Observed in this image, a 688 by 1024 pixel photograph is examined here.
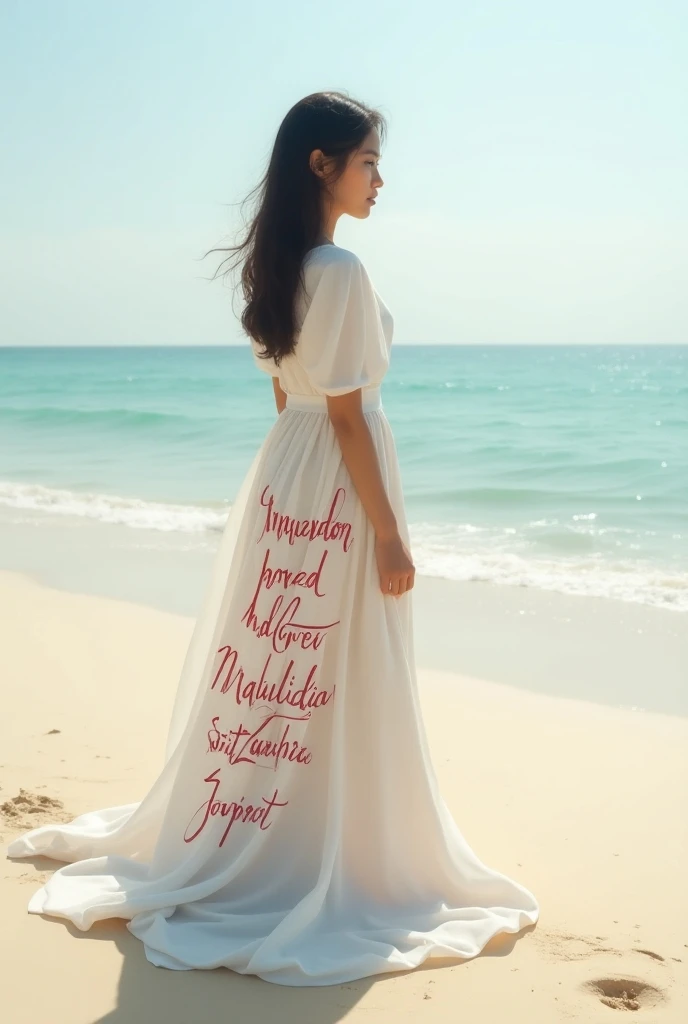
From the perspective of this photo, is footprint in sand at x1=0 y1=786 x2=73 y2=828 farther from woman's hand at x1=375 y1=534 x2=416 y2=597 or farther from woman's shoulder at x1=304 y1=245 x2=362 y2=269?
woman's shoulder at x1=304 y1=245 x2=362 y2=269

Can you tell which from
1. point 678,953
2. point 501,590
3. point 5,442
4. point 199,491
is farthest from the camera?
point 5,442

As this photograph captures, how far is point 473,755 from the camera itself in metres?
3.74

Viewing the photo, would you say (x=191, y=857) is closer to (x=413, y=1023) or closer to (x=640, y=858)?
(x=413, y=1023)

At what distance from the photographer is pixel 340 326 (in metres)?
2.32

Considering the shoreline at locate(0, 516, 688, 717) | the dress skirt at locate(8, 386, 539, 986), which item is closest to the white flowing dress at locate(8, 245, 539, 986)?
the dress skirt at locate(8, 386, 539, 986)

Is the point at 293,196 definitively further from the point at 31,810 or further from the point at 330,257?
the point at 31,810

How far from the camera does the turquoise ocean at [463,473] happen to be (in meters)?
7.86

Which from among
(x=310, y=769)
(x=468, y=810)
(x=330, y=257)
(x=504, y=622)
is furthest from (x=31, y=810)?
(x=504, y=622)

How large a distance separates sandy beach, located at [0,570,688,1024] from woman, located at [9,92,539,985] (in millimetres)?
110

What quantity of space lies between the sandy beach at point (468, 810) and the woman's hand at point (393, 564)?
2.89 ft

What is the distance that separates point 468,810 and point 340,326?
1742 millimetres

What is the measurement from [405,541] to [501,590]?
4109 mm

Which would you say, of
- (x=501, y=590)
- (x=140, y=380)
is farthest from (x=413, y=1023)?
(x=140, y=380)

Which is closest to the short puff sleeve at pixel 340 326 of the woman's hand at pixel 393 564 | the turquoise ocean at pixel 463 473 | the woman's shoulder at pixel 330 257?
the woman's shoulder at pixel 330 257
